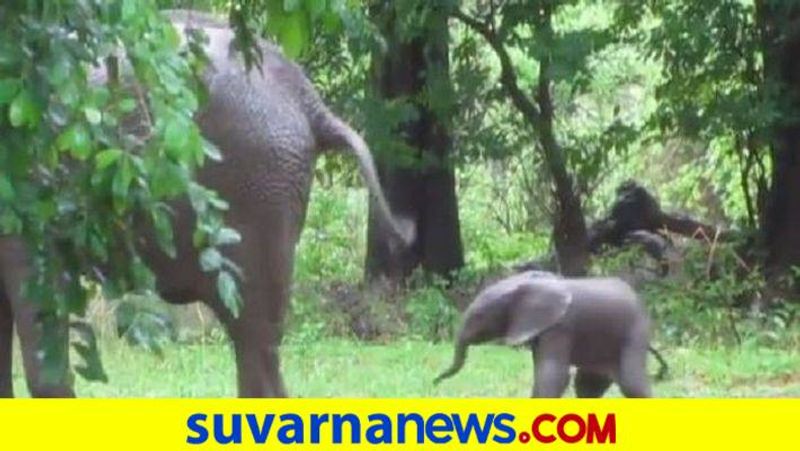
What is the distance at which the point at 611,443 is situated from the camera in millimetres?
6371

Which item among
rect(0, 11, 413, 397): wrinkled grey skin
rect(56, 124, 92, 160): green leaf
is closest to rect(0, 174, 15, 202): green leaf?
rect(56, 124, 92, 160): green leaf

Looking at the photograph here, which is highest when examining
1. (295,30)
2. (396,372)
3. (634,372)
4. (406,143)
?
(406,143)

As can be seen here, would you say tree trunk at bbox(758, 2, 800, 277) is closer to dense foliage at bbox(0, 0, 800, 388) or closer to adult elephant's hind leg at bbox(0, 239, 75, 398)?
dense foliage at bbox(0, 0, 800, 388)

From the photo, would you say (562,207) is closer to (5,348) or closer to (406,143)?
(406,143)

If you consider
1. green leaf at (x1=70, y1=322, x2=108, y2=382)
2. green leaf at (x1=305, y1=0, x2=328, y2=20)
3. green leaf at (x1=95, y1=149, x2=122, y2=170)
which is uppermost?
green leaf at (x1=305, y1=0, x2=328, y2=20)

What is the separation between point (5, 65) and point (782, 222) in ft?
39.7

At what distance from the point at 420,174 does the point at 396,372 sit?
21.3 feet

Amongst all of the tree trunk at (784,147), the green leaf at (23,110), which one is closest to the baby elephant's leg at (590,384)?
the green leaf at (23,110)

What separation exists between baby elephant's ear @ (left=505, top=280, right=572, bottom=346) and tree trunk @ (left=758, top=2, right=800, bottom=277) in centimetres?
741

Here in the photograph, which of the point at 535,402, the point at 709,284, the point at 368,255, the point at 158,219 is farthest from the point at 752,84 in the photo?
the point at 158,219

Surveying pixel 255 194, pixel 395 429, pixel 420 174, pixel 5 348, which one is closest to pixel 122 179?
pixel 395 429

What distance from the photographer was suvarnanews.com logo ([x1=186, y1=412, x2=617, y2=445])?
6.32 metres

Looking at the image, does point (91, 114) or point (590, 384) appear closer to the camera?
→ point (91, 114)

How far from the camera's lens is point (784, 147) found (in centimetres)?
1609
